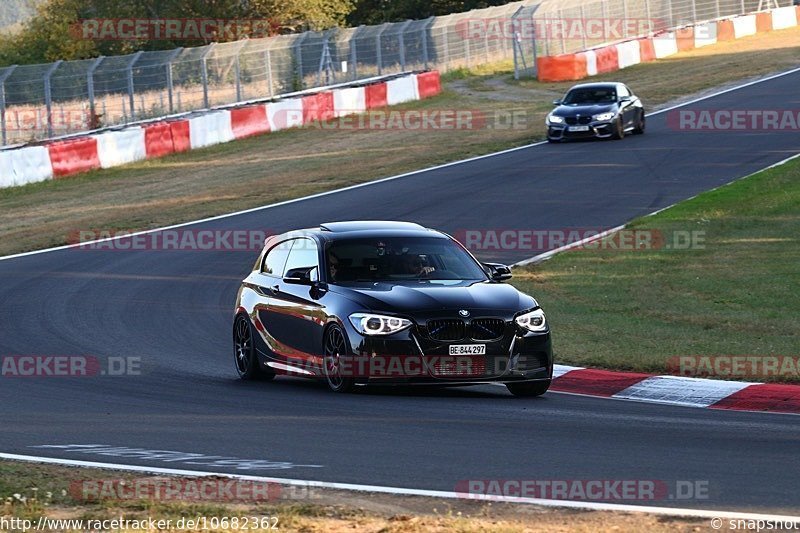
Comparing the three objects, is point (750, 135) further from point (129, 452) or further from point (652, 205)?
point (129, 452)

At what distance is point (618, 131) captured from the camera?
34.7m

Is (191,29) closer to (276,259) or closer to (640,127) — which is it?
(640,127)

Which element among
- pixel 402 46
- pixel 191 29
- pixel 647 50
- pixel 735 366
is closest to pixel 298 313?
pixel 735 366

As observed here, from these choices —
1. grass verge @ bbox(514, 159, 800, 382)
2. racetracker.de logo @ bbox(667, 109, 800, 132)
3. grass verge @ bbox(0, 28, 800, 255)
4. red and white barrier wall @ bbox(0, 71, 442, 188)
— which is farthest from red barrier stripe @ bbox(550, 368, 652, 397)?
racetracker.de logo @ bbox(667, 109, 800, 132)

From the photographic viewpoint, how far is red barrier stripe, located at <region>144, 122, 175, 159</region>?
1401 inches

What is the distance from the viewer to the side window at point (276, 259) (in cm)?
1348

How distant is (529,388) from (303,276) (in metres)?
2.28

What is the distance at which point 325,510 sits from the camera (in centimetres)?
737

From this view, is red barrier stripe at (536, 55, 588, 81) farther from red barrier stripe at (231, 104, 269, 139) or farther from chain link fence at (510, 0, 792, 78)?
red barrier stripe at (231, 104, 269, 139)

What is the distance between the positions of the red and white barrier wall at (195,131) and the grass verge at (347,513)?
2482 cm

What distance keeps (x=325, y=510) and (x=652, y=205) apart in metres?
19.0

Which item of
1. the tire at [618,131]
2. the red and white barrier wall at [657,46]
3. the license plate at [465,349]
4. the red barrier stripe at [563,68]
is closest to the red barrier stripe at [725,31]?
the red and white barrier wall at [657,46]

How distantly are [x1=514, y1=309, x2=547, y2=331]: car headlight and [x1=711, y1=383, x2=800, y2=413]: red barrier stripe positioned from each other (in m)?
1.56

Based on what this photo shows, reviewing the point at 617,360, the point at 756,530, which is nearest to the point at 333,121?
the point at 617,360
